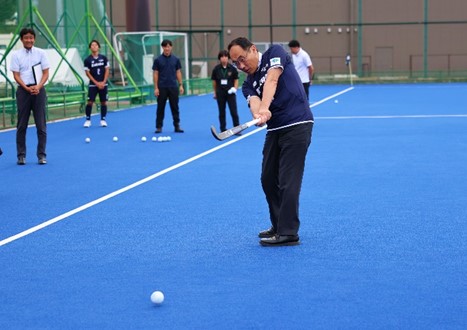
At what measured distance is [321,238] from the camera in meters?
8.29

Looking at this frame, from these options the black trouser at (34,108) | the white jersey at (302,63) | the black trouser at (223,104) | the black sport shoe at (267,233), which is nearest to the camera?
the black sport shoe at (267,233)

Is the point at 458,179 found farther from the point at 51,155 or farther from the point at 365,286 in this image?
the point at 51,155

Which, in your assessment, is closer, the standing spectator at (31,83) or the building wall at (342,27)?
the standing spectator at (31,83)

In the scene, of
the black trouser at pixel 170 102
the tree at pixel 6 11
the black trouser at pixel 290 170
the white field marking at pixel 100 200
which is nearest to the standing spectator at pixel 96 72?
the black trouser at pixel 170 102

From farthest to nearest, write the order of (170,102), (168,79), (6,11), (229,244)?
Answer: 1. (6,11)
2. (168,79)
3. (170,102)
4. (229,244)

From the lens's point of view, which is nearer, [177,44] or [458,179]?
[458,179]

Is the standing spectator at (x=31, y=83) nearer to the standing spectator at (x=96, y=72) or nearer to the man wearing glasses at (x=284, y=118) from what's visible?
the man wearing glasses at (x=284, y=118)

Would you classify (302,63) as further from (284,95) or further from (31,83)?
(284,95)

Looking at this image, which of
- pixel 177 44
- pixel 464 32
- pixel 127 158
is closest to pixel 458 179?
pixel 127 158

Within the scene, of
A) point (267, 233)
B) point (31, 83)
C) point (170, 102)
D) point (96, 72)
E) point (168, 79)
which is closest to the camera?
point (267, 233)

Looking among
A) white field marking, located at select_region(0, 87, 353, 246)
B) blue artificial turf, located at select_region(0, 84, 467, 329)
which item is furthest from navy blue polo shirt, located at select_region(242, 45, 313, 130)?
white field marking, located at select_region(0, 87, 353, 246)

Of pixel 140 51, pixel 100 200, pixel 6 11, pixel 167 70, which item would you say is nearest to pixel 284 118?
pixel 100 200

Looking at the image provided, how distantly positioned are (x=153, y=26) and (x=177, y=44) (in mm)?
9303

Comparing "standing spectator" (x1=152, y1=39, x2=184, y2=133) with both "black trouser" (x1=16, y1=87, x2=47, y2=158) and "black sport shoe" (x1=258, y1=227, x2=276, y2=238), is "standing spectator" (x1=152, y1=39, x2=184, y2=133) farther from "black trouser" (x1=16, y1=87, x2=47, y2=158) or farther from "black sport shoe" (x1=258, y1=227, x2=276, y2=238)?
"black sport shoe" (x1=258, y1=227, x2=276, y2=238)
